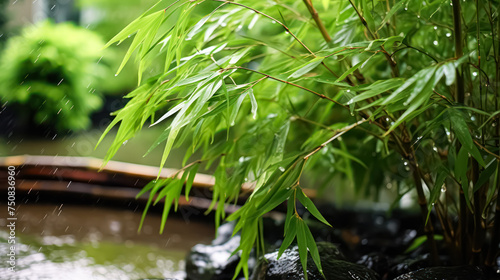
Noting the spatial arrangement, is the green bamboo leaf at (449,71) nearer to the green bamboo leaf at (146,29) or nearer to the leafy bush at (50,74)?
the green bamboo leaf at (146,29)

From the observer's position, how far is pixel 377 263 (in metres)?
2.10

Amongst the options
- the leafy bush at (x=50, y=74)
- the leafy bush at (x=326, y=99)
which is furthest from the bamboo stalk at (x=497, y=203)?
the leafy bush at (x=50, y=74)

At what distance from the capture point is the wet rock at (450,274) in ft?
4.95

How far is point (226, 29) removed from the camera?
5.79 feet

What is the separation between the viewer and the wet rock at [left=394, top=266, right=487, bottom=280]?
1.51 metres

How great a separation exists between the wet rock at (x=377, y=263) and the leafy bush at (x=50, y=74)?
14.3ft

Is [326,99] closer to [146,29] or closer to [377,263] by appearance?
[146,29]

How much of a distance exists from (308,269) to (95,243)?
4.87ft

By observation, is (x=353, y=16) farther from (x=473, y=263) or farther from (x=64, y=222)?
(x=64, y=222)

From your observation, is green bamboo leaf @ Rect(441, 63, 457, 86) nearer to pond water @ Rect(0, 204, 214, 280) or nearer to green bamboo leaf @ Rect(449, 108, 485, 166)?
green bamboo leaf @ Rect(449, 108, 485, 166)

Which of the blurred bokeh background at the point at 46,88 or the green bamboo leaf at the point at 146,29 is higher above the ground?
the green bamboo leaf at the point at 146,29

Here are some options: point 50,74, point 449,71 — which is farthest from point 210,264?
point 50,74

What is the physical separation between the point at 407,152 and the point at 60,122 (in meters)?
5.25

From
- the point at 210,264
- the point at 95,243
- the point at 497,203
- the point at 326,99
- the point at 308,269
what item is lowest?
the point at 95,243
